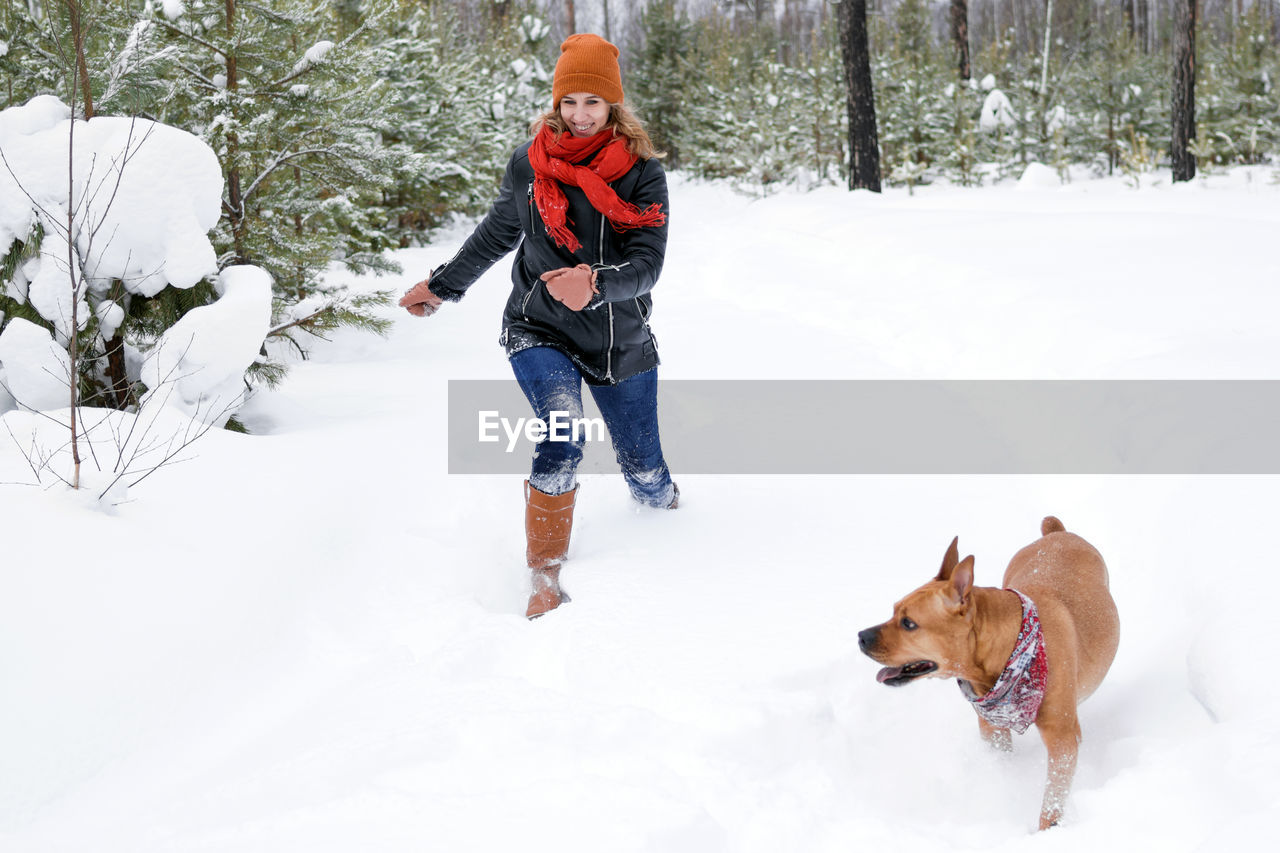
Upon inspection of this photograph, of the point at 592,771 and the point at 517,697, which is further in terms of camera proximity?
the point at 517,697

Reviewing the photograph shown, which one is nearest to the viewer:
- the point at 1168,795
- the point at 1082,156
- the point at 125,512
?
the point at 1168,795

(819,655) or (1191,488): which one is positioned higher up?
(1191,488)

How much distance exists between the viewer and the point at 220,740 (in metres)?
2.58

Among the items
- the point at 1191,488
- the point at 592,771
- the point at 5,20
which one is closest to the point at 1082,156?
the point at 1191,488

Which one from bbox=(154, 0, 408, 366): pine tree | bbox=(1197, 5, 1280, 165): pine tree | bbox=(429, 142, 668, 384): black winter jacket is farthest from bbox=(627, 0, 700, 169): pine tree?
bbox=(429, 142, 668, 384): black winter jacket

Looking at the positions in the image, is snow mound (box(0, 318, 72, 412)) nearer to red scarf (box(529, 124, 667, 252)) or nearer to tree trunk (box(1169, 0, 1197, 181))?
red scarf (box(529, 124, 667, 252))

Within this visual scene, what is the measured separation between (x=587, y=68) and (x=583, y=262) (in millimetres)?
703

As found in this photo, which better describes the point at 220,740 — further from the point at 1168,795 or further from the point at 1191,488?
the point at 1191,488

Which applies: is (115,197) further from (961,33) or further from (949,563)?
(961,33)

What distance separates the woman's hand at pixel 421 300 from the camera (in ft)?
12.6

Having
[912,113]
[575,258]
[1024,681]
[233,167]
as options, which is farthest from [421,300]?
[912,113]

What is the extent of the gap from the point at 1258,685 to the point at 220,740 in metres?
2.81

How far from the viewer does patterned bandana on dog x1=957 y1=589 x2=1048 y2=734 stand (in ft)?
7.52

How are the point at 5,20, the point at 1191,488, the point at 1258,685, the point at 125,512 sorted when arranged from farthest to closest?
the point at 5,20
the point at 1191,488
the point at 125,512
the point at 1258,685
